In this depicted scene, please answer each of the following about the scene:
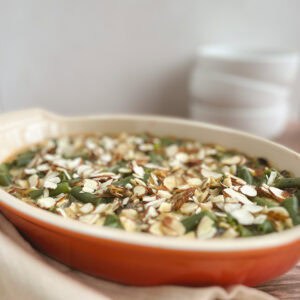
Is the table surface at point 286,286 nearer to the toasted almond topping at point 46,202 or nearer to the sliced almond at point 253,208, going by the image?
the sliced almond at point 253,208

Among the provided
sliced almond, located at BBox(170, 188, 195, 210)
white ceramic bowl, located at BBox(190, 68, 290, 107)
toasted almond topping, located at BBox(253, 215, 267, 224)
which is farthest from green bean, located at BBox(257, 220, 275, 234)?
white ceramic bowl, located at BBox(190, 68, 290, 107)

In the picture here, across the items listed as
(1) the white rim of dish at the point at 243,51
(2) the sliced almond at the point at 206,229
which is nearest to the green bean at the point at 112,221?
(2) the sliced almond at the point at 206,229

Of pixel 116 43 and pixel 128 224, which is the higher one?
pixel 116 43

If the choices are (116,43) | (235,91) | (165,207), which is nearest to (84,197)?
(165,207)

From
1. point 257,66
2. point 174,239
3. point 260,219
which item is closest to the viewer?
point 174,239

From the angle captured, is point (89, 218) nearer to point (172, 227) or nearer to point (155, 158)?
point (172, 227)

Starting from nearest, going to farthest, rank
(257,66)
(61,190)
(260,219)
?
(260,219) < (61,190) < (257,66)
